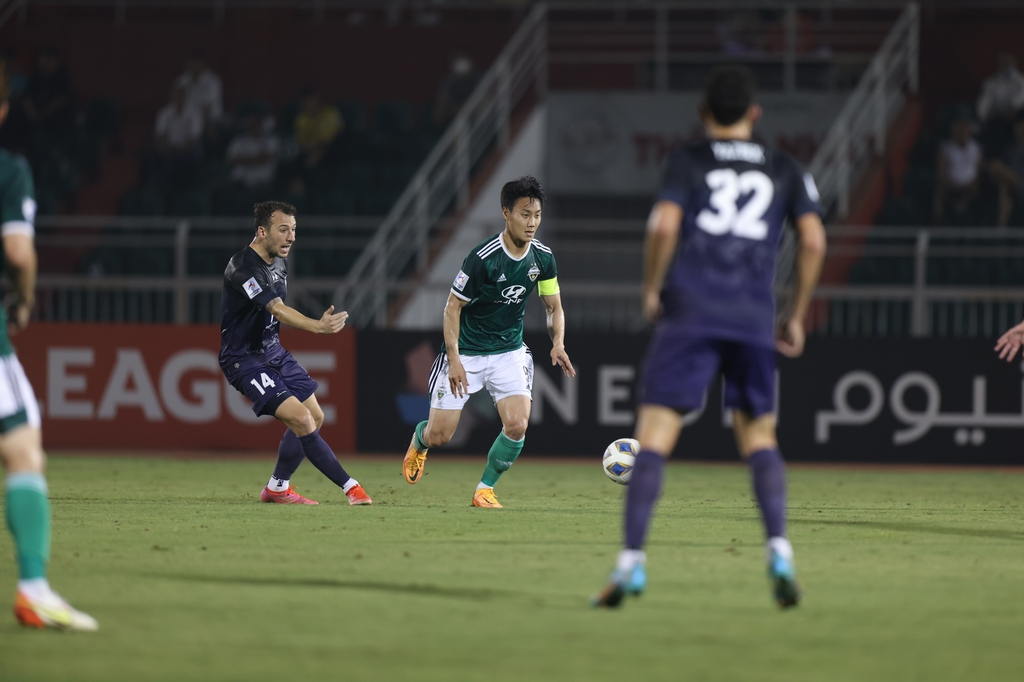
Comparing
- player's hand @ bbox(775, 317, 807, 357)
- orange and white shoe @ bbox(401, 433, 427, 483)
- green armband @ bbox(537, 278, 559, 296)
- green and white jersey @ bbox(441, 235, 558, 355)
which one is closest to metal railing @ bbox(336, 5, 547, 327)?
orange and white shoe @ bbox(401, 433, 427, 483)

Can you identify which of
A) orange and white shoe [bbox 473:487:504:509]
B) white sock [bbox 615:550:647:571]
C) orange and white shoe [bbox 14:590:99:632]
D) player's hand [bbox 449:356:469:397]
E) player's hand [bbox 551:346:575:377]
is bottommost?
orange and white shoe [bbox 473:487:504:509]

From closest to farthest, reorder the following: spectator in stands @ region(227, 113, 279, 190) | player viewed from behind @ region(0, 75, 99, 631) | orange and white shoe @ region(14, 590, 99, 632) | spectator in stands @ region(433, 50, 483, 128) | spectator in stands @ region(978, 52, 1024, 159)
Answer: orange and white shoe @ region(14, 590, 99, 632) < player viewed from behind @ region(0, 75, 99, 631) < spectator in stands @ region(978, 52, 1024, 159) < spectator in stands @ region(227, 113, 279, 190) < spectator in stands @ region(433, 50, 483, 128)

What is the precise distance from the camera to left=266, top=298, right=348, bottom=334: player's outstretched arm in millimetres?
9469

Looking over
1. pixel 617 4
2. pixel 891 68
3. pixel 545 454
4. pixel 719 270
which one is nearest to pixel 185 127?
pixel 617 4

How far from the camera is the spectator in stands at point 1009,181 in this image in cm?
A: 1856

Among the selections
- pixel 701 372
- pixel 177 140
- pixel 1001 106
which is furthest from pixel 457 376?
pixel 177 140

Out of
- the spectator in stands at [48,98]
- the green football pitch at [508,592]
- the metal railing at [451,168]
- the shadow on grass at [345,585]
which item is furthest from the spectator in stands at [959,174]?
the shadow on grass at [345,585]

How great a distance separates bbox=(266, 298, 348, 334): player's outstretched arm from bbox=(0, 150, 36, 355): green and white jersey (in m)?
3.62

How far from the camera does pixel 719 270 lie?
606 centimetres

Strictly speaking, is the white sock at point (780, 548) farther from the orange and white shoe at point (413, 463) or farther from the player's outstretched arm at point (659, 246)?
the orange and white shoe at point (413, 463)

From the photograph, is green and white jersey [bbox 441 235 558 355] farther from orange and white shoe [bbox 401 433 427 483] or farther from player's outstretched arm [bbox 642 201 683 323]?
player's outstretched arm [bbox 642 201 683 323]

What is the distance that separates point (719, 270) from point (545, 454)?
33.9 feet

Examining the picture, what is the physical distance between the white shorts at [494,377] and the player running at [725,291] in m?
4.20

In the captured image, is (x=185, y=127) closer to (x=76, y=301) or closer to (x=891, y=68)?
(x=76, y=301)
